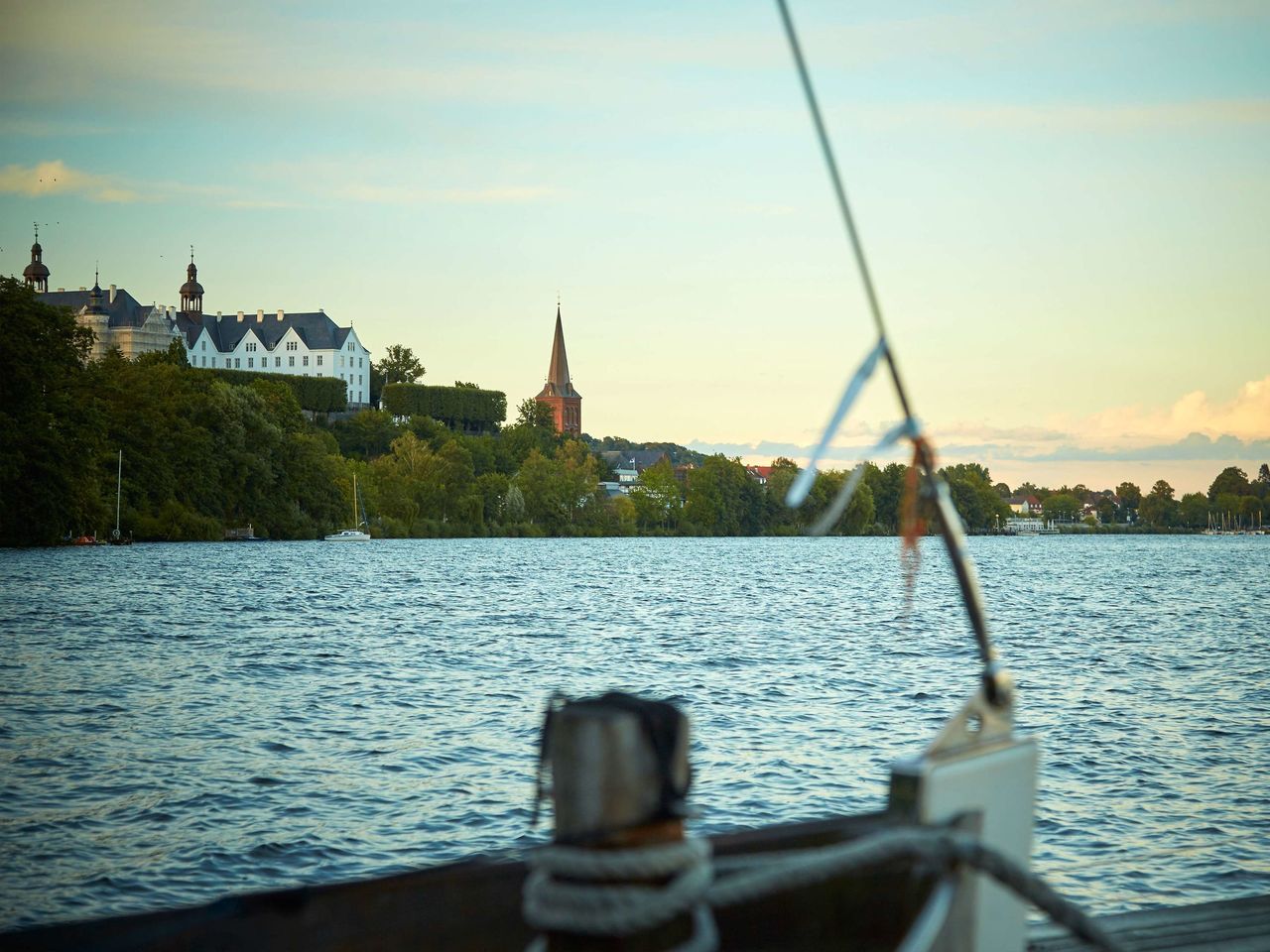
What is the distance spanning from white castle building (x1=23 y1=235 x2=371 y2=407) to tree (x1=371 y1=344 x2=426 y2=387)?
7.73 ft

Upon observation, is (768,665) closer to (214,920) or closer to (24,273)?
(214,920)

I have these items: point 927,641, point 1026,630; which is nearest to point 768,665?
point 927,641

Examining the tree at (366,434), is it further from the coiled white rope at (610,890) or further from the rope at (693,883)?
the coiled white rope at (610,890)

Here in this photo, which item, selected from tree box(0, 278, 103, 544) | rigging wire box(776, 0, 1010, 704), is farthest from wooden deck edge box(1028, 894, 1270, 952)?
tree box(0, 278, 103, 544)

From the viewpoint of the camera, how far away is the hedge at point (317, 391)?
482 ft

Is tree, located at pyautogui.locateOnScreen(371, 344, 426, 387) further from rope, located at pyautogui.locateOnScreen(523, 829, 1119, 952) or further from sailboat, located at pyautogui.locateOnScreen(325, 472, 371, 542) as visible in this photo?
rope, located at pyautogui.locateOnScreen(523, 829, 1119, 952)

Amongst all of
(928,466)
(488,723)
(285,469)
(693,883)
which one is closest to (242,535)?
(285,469)

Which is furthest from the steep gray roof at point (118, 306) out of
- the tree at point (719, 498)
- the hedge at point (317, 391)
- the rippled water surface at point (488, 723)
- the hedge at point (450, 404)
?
the rippled water surface at point (488, 723)

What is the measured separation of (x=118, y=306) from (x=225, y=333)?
16.4m

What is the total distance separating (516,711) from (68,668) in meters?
11.0

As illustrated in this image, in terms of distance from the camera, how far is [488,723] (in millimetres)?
20953

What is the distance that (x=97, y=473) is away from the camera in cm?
8162

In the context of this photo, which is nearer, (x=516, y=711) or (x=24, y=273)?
(x=516, y=711)

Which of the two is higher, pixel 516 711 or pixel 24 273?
pixel 24 273
